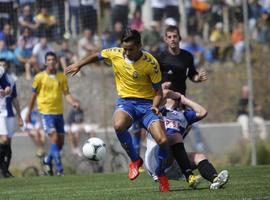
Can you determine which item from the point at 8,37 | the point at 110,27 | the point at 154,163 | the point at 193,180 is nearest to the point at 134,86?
the point at 154,163

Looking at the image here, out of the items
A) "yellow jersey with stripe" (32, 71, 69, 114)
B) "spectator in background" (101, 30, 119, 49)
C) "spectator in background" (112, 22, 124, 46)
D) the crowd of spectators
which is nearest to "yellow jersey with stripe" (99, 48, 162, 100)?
"yellow jersey with stripe" (32, 71, 69, 114)

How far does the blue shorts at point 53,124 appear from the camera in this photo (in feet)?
62.2

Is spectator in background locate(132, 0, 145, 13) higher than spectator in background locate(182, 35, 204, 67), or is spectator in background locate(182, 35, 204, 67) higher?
spectator in background locate(132, 0, 145, 13)

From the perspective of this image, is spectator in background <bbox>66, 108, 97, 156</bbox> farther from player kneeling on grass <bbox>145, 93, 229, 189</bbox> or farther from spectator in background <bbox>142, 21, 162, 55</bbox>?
player kneeling on grass <bbox>145, 93, 229, 189</bbox>

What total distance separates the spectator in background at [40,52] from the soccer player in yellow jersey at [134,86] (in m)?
9.96

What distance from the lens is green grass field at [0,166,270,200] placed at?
1113 centimetres

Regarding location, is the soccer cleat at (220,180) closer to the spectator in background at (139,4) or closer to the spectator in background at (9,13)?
the spectator in background at (9,13)

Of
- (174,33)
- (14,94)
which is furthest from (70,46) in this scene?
(174,33)

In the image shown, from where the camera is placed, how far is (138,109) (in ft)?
39.5

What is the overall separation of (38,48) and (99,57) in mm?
10338

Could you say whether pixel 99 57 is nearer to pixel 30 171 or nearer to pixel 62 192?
pixel 62 192

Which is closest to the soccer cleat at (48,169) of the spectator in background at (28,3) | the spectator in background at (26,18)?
the spectator in background at (26,18)

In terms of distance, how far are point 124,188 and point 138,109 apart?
1.54m

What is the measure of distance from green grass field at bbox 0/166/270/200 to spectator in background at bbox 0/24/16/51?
577cm
